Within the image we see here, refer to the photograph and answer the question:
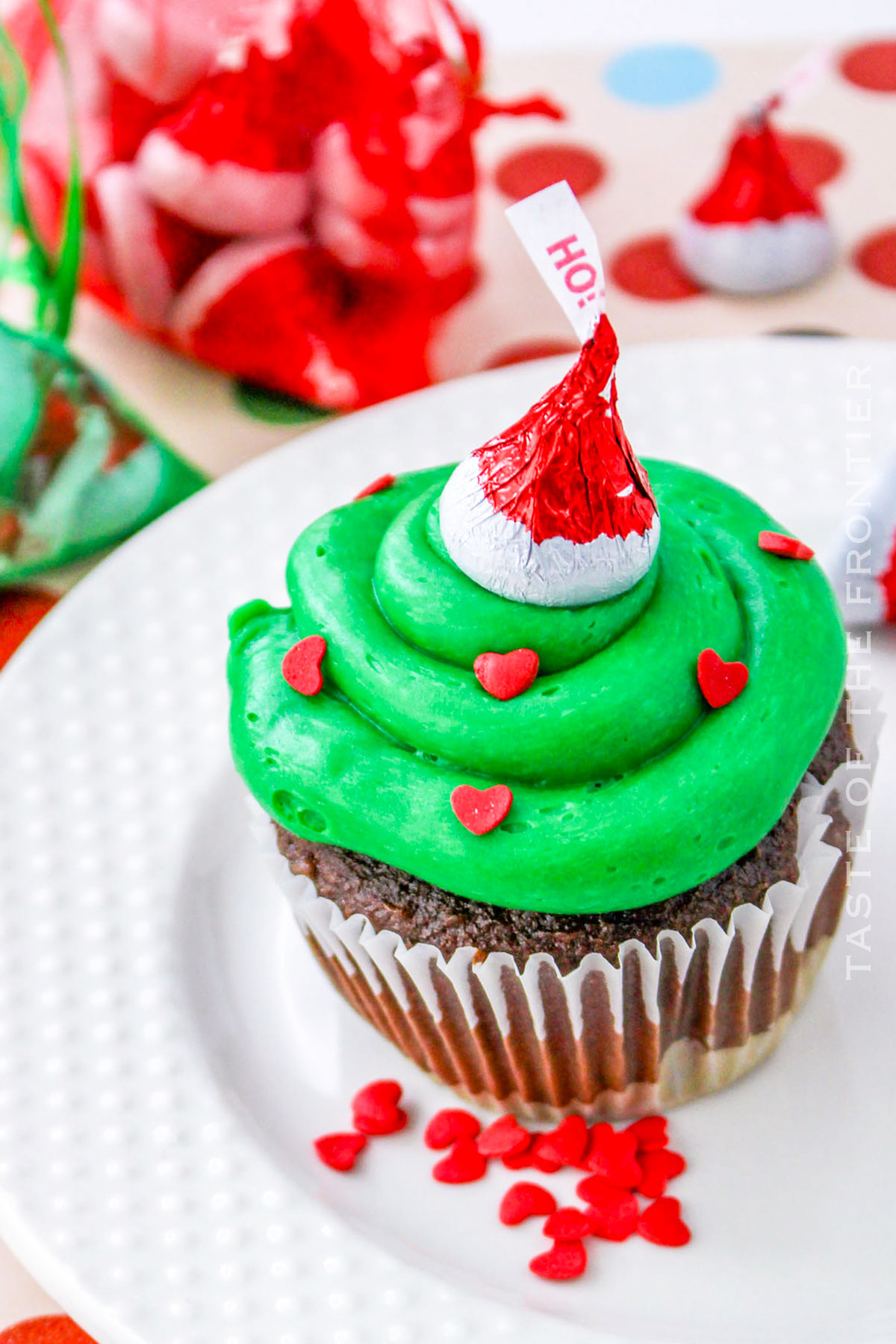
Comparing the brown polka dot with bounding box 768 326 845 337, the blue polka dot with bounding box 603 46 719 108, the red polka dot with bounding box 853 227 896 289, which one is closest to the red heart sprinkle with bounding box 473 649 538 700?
the brown polka dot with bounding box 768 326 845 337

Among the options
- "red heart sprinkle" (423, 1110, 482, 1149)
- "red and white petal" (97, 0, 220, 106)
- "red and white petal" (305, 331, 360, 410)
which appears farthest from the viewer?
"red and white petal" (305, 331, 360, 410)

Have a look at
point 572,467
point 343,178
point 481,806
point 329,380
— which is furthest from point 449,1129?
point 343,178

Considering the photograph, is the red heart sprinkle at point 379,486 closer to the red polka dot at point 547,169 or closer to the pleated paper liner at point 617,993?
the pleated paper liner at point 617,993

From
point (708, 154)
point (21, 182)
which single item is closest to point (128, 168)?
point (21, 182)

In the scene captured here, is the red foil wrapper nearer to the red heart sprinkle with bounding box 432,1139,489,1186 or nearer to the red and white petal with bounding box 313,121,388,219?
the red and white petal with bounding box 313,121,388,219

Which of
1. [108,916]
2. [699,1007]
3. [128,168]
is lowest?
[699,1007]

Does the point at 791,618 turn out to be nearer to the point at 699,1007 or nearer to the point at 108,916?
the point at 699,1007
